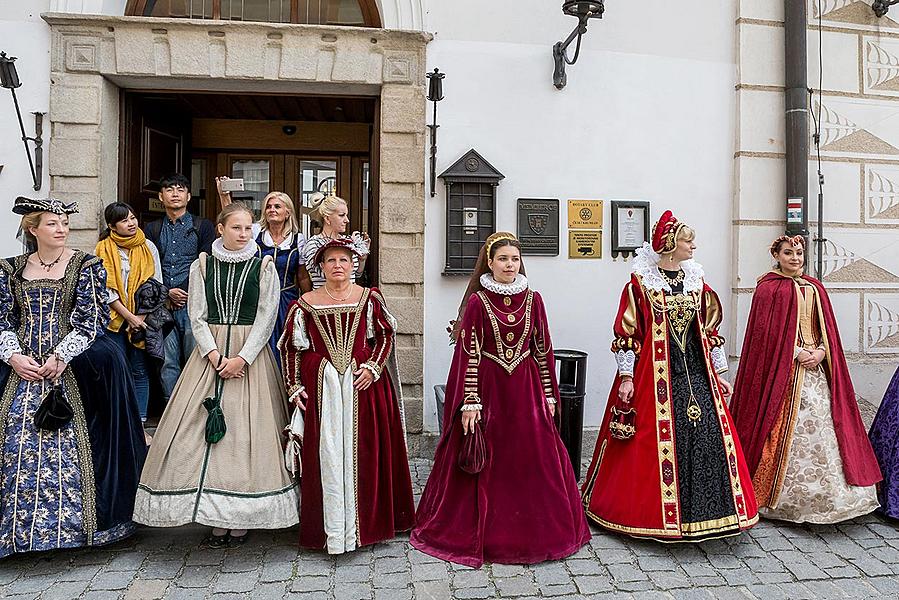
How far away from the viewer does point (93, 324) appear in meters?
3.16

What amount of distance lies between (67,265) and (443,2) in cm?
307

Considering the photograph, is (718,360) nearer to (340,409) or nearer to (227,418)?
(340,409)

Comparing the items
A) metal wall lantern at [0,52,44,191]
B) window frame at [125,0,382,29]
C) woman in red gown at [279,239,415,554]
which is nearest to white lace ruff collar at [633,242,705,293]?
woman in red gown at [279,239,415,554]

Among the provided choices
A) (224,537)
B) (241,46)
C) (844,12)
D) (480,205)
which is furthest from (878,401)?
(241,46)

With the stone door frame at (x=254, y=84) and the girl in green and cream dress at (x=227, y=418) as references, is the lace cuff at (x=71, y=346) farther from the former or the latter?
the stone door frame at (x=254, y=84)

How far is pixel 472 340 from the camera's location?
3.24m

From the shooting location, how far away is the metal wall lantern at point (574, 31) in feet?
13.8

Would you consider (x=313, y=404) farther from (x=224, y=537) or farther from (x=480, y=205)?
(x=480, y=205)

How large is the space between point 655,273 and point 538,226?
4.71 ft

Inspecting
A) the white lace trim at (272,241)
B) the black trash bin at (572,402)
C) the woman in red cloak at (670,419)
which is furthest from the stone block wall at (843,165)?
the white lace trim at (272,241)

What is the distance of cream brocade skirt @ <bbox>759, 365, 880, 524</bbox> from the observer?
3.46 m

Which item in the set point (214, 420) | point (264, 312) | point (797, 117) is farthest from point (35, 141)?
point (797, 117)

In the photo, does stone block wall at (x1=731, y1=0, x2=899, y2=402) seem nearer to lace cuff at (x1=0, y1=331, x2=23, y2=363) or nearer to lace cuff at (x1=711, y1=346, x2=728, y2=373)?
lace cuff at (x1=711, y1=346, x2=728, y2=373)

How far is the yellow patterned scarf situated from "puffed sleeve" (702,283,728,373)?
3.28m
